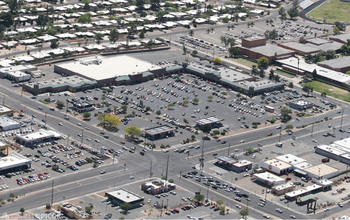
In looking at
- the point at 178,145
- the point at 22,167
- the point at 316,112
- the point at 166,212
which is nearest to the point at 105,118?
the point at 178,145

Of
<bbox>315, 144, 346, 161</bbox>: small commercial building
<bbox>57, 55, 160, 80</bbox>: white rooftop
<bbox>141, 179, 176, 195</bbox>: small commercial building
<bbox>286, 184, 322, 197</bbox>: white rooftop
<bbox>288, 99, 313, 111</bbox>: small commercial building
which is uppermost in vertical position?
<bbox>57, 55, 160, 80</bbox>: white rooftop

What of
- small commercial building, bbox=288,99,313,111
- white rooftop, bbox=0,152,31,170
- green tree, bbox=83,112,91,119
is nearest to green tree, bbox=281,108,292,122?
small commercial building, bbox=288,99,313,111

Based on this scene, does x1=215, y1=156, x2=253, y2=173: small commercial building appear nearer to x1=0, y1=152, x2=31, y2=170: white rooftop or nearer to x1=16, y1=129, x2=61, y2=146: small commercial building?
x1=16, y1=129, x2=61, y2=146: small commercial building

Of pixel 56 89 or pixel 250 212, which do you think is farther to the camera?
pixel 56 89

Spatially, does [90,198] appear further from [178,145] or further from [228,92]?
[228,92]

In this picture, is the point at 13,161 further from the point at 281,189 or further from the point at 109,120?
the point at 281,189

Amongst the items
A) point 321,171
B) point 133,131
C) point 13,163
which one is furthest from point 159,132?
point 321,171
